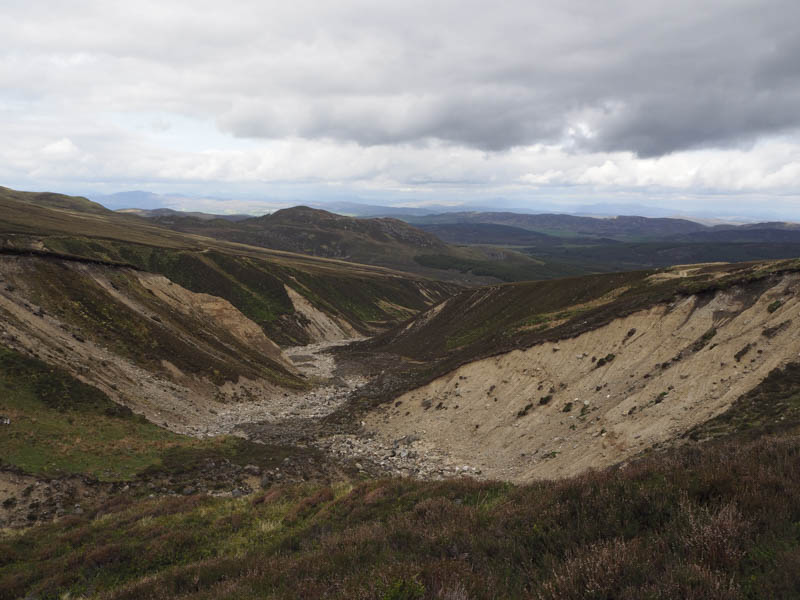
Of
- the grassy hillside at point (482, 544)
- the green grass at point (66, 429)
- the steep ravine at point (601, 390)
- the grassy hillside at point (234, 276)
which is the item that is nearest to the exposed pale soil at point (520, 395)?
the steep ravine at point (601, 390)

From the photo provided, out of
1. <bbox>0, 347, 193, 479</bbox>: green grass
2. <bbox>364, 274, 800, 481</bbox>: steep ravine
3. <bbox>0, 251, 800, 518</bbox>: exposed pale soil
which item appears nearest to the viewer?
<bbox>0, 347, 193, 479</bbox>: green grass

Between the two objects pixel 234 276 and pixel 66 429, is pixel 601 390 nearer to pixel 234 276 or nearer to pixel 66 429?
pixel 66 429

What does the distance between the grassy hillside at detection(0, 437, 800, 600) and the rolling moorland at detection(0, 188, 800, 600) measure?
62 millimetres

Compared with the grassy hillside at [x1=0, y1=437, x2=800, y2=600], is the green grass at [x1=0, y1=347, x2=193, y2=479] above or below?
below

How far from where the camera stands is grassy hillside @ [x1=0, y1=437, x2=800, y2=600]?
232 inches

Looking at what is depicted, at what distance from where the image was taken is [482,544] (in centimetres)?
844

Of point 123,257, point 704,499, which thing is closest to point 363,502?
point 704,499

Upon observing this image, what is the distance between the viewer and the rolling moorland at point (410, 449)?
710cm

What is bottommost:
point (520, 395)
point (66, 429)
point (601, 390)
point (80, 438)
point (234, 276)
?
point (80, 438)

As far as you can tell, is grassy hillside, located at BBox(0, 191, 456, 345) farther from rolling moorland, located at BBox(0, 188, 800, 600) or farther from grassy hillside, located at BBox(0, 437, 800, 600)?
grassy hillside, located at BBox(0, 437, 800, 600)

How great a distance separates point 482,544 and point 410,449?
24.6 metres

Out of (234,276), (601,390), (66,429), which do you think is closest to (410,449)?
(601,390)

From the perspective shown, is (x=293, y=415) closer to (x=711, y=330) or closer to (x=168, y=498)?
(x=168, y=498)

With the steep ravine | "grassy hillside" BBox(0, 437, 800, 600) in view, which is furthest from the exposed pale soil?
"grassy hillside" BBox(0, 437, 800, 600)
